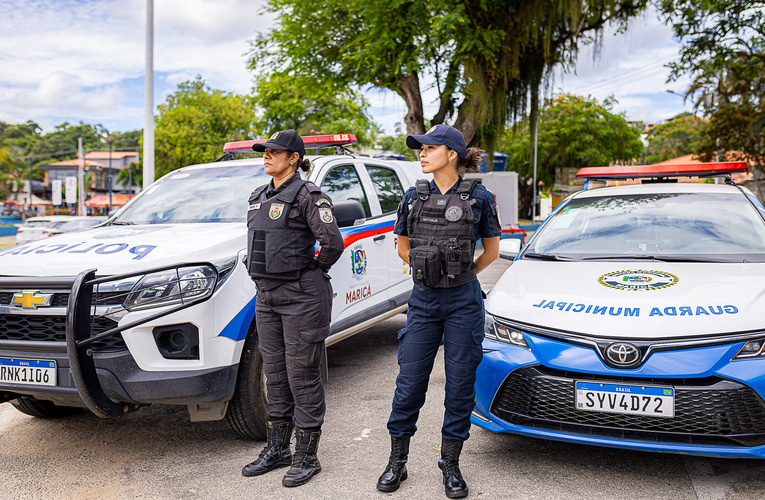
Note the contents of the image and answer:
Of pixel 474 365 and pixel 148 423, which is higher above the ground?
pixel 474 365

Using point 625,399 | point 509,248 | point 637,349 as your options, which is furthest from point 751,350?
point 509,248

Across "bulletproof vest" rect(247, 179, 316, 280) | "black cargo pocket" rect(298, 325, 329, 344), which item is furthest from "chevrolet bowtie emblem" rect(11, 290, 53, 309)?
"black cargo pocket" rect(298, 325, 329, 344)

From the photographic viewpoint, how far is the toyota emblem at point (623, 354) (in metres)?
2.93

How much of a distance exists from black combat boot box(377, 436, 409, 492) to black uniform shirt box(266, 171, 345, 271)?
3.33 ft

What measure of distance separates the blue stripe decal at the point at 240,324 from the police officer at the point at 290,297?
0.14 m

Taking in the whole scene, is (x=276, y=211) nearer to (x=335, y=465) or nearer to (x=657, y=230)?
(x=335, y=465)

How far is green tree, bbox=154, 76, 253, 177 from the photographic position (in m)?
45.7

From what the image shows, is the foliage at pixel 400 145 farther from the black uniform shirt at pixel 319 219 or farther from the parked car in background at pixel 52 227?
the parked car in background at pixel 52 227

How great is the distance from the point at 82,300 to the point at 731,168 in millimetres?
5430

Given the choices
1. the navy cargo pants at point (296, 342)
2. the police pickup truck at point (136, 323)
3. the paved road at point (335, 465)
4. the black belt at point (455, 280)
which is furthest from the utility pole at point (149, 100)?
the black belt at point (455, 280)

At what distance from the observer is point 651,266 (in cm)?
379

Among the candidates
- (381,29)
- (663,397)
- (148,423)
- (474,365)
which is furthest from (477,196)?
(381,29)

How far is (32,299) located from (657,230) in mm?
3744

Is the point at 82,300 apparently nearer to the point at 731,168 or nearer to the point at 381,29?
the point at 731,168
